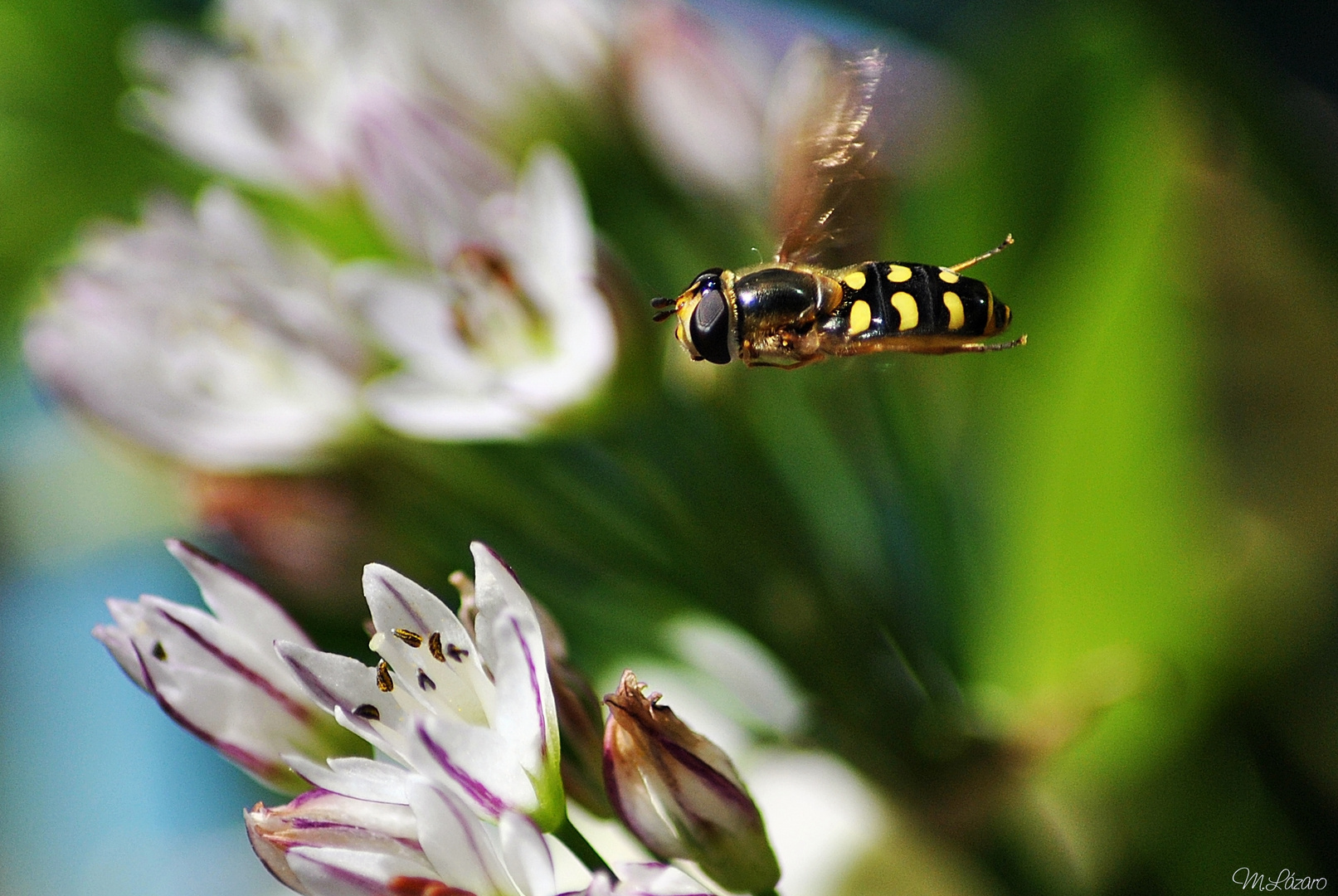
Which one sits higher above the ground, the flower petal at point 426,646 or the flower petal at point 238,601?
the flower petal at point 238,601

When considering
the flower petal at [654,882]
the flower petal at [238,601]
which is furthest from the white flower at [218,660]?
the flower petal at [654,882]

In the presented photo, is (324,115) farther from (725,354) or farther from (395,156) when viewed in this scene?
(725,354)

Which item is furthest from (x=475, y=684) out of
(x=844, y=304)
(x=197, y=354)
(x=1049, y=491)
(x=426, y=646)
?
(x=1049, y=491)

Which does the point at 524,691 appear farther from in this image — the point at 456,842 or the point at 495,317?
the point at 495,317

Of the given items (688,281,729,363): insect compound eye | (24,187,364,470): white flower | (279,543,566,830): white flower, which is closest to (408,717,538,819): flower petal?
(279,543,566,830): white flower

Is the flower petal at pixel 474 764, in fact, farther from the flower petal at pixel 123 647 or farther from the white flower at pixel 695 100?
the white flower at pixel 695 100

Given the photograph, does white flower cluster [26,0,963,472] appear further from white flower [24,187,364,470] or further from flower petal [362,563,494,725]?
flower petal [362,563,494,725]
